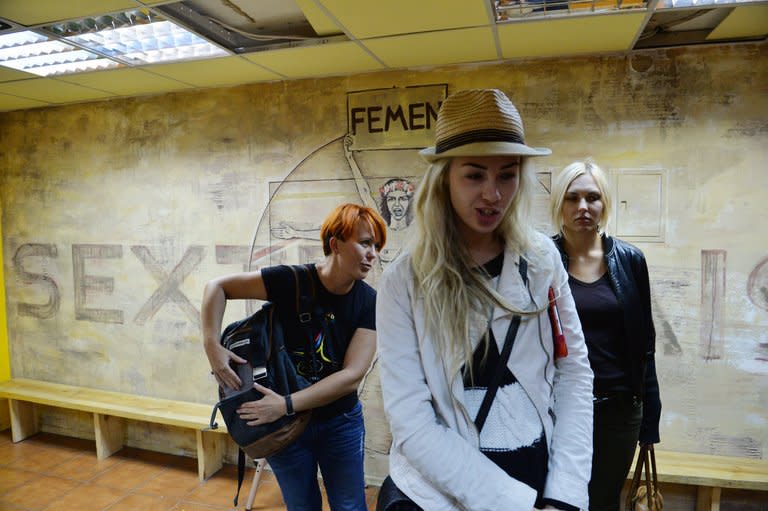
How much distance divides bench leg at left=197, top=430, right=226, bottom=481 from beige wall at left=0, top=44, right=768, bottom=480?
306 mm

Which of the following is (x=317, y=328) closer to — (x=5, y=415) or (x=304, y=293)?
(x=304, y=293)

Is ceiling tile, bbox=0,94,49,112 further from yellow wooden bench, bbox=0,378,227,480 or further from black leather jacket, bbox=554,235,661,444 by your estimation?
black leather jacket, bbox=554,235,661,444

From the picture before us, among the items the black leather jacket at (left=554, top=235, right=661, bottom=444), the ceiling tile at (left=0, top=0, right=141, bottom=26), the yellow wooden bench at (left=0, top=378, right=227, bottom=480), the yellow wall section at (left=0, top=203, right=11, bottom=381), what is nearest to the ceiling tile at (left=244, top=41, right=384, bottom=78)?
the ceiling tile at (left=0, top=0, right=141, bottom=26)

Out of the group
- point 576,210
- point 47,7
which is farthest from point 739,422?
point 47,7

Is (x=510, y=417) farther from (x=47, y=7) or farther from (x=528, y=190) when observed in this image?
(x=47, y=7)

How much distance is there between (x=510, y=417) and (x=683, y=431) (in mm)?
2318

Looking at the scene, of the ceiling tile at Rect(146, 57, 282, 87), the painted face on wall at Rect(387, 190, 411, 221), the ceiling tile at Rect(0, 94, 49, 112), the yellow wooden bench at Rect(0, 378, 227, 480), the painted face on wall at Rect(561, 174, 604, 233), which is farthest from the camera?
the ceiling tile at Rect(0, 94, 49, 112)

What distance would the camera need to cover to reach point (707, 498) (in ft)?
9.00

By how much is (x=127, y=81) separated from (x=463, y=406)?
329 cm

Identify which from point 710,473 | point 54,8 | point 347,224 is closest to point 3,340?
point 54,8

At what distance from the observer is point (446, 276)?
116 cm

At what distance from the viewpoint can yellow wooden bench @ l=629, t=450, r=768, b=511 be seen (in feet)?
8.33

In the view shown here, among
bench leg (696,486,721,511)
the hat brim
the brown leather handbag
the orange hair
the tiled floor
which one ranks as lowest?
the tiled floor

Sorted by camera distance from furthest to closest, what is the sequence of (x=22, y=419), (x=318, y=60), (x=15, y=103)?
(x=22, y=419) < (x=15, y=103) < (x=318, y=60)
